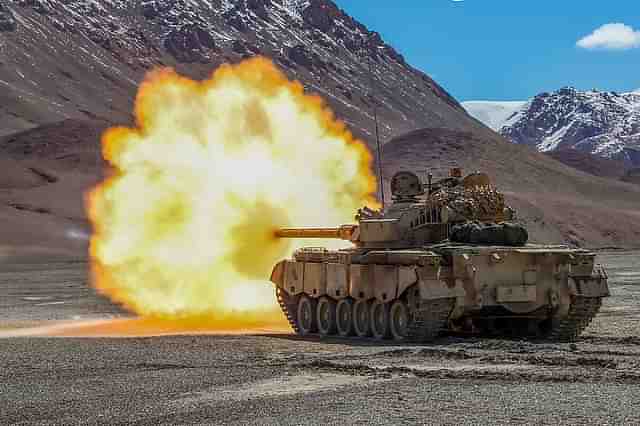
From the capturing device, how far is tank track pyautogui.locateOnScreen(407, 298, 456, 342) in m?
22.0

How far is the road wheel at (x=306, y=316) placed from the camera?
87.5 feet

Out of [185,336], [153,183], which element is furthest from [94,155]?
[185,336]

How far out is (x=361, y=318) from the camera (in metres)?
24.6

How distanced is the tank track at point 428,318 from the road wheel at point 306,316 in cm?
449

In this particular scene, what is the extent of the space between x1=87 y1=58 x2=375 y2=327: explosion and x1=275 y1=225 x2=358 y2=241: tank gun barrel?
4.90 feet

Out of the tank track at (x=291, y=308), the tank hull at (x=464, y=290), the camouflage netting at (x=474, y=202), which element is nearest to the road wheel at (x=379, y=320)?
the tank hull at (x=464, y=290)

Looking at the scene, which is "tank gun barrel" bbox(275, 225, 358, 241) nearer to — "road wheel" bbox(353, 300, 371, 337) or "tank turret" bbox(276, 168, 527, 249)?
"tank turret" bbox(276, 168, 527, 249)

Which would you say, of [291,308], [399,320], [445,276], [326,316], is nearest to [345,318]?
[326,316]

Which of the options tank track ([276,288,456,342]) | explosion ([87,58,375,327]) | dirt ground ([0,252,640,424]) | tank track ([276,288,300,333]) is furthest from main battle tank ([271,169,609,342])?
explosion ([87,58,375,327])

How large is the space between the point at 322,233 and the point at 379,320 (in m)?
5.35

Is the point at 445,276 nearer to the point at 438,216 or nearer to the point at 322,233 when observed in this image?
the point at 438,216

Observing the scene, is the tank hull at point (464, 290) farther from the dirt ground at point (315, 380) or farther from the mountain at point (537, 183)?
the mountain at point (537, 183)

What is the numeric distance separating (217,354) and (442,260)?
4875 mm

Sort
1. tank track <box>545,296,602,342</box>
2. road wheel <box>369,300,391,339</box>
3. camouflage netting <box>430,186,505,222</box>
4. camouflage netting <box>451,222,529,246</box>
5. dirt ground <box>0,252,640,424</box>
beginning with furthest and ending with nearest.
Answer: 1. camouflage netting <box>430,186,505,222</box>
2. road wheel <box>369,300,391,339</box>
3. camouflage netting <box>451,222,529,246</box>
4. tank track <box>545,296,602,342</box>
5. dirt ground <box>0,252,640,424</box>
